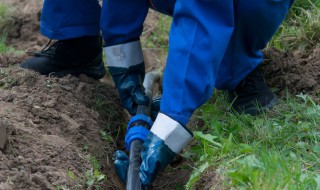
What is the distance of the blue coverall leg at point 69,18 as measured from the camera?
295 cm

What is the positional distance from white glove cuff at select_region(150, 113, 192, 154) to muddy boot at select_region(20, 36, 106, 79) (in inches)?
38.5

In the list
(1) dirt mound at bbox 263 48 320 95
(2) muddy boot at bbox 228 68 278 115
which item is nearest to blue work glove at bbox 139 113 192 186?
(2) muddy boot at bbox 228 68 278 115

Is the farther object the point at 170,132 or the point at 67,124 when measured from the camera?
the point at 67,124

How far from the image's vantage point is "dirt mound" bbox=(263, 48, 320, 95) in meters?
2.85

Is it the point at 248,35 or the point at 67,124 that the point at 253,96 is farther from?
the point at 67,124

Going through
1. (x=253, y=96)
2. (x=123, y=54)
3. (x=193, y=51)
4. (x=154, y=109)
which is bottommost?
(x=154, y=109)

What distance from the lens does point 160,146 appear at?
2.21m

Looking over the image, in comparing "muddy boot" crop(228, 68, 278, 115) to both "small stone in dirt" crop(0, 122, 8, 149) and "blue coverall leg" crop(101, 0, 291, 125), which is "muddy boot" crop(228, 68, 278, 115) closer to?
"blue coverall leg" crop(101, 0, 291, 125)

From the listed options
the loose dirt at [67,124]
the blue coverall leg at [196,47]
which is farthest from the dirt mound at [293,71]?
the blue coverall leg at [196,47]

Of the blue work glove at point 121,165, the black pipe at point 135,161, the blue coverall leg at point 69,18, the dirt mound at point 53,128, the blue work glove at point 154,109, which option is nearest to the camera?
the dirt mound at point 53,128

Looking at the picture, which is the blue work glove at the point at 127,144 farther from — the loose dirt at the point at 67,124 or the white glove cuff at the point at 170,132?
the white glove cuff at the point at 170,132

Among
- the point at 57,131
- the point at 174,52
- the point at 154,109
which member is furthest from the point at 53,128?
the point at 174,52

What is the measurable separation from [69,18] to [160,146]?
1034 millimetres

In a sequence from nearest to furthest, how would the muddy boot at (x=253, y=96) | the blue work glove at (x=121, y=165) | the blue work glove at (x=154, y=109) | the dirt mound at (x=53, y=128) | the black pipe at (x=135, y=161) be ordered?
1. the dirt mound at (x=53, y=128)
2. the black pipe at (x=135, y=161)
3. the blue work glove at (x=121, y=165)
4. the muddy boot at (x=253, y=96)
5. the blue work glove at (x=154, y=109)
